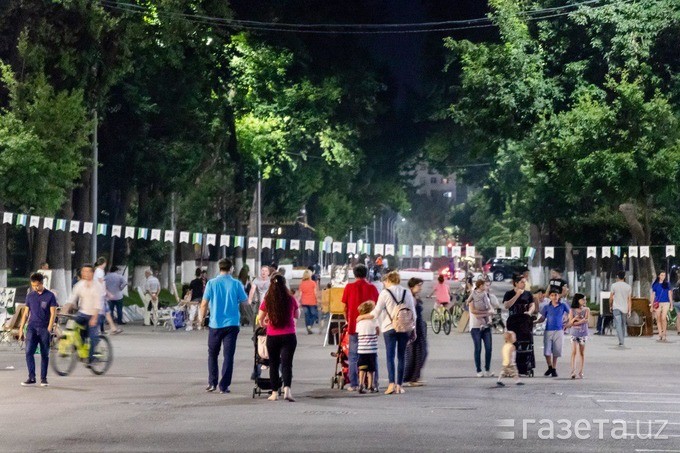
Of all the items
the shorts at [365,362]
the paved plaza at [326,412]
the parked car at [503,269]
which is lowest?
the paved plaza at [326,412]

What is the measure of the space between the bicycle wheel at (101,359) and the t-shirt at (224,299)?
437 centimetres

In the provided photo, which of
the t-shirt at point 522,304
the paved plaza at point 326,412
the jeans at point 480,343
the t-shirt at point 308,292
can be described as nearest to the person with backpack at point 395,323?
the paved plaza at point 326,412

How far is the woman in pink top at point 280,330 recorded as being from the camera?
791 inches

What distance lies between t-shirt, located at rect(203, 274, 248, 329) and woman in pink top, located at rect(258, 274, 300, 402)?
104cm

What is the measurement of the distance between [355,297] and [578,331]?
5.50 m

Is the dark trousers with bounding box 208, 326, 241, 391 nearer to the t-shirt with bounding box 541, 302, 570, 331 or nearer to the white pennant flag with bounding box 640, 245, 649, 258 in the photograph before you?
the t-shirt with bounding box 541, 302, 570, 331

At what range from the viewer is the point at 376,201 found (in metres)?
100

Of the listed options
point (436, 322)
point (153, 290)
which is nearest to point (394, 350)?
point (436, 322)

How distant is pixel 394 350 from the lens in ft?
72.2

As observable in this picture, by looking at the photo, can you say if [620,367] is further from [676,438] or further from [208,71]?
[208,71]

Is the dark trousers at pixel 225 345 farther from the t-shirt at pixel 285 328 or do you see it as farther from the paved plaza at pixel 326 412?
the t-shirt at pixel 285 328

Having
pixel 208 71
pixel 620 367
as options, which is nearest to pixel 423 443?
pixel 620 367

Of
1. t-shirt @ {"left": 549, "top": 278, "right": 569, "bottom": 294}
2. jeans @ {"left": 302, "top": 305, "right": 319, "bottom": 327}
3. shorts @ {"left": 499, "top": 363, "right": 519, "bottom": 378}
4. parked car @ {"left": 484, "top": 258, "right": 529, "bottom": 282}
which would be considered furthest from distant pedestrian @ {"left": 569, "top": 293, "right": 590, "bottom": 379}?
parked car @ {"left": 484, "top": 258, "right": 529, "bottom": 282}

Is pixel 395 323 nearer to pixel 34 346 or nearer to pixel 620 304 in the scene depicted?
pixel 34 346
